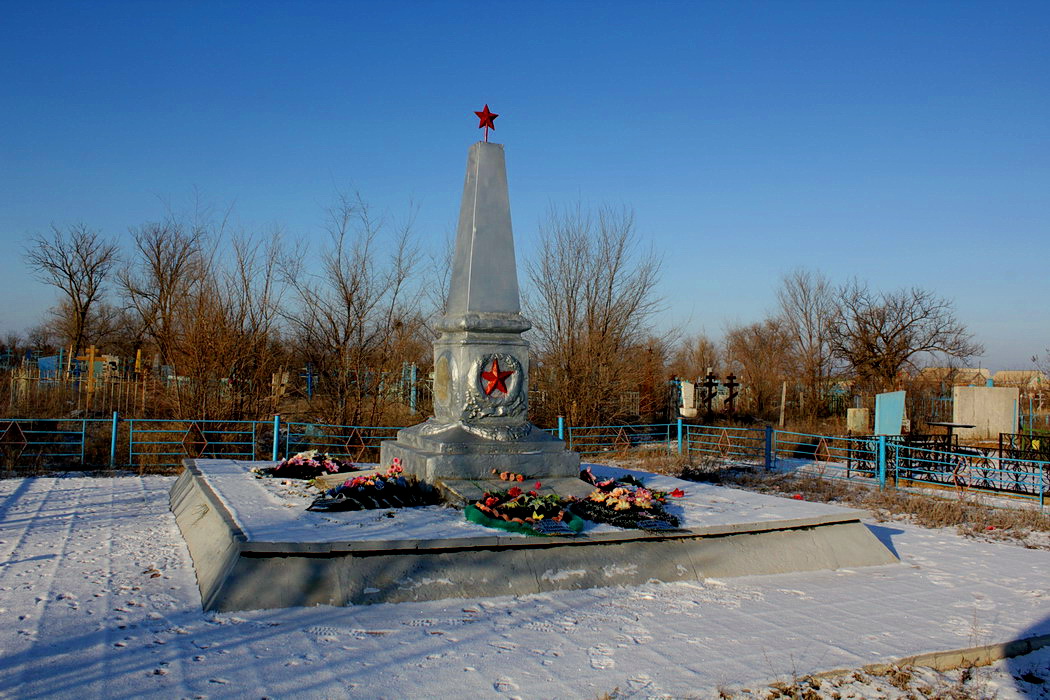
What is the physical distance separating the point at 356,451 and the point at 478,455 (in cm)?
857

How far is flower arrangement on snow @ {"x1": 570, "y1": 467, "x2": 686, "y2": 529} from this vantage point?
7309 millimetres

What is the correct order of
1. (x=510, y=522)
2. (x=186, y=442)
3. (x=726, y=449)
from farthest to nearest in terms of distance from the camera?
(x=726, y=449)
(x=186, y=442)
(x=510, y=522)

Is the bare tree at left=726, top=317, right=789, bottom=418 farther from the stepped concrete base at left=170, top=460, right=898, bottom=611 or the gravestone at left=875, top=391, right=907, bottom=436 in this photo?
the stepped concrete base at left=170, top=460, right=898, bottom=611

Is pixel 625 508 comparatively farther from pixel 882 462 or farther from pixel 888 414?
pixel 888 414

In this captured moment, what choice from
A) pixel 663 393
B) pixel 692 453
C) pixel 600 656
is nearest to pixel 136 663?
pixel 600 656

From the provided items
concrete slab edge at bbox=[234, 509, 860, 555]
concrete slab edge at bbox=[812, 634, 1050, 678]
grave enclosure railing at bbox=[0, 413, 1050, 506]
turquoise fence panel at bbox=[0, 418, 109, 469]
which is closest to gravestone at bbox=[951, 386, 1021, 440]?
grave enclosure railing at bbox=[0, 413, 1050, 506]

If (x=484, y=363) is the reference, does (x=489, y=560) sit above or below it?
below

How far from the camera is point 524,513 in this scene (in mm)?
7188

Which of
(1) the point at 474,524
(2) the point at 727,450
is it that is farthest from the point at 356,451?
(1) the point at 474,524

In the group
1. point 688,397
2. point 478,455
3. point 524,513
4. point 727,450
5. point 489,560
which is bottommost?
point 727,450

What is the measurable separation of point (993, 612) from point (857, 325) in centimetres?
2388

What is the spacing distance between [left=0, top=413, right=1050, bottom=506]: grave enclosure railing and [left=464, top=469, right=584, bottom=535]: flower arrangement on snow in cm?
722

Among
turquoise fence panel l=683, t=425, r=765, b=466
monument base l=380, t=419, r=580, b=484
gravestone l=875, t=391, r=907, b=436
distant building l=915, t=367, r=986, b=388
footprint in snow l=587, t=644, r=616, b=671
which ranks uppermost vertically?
distant building l=915, t=367, r=986, b=388

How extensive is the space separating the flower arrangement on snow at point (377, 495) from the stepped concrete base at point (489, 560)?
0.88 m
